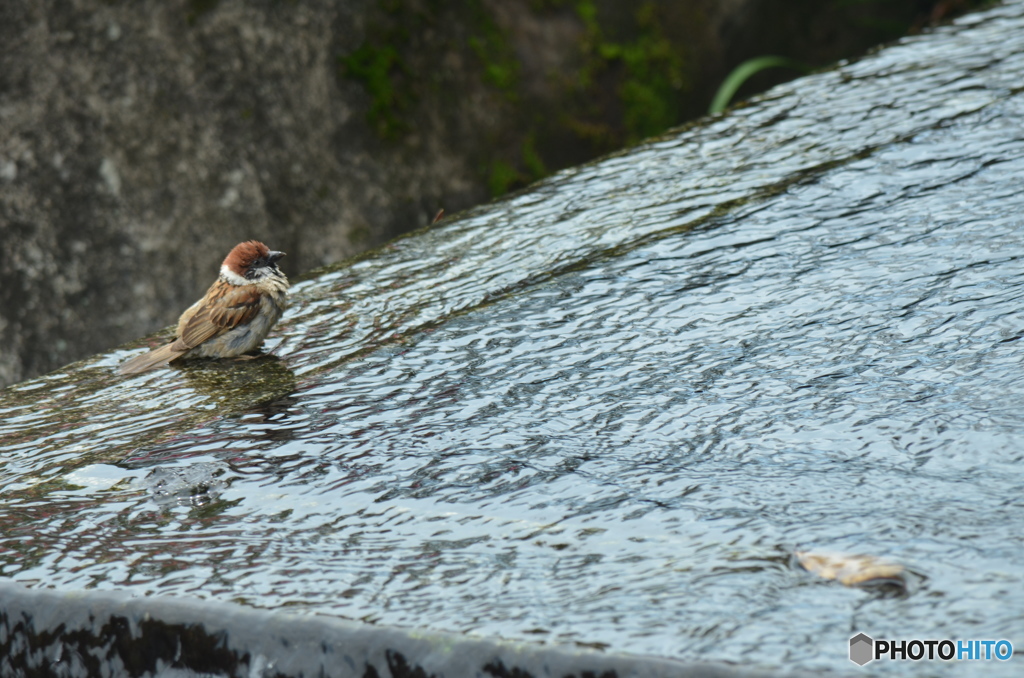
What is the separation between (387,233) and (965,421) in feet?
13.1

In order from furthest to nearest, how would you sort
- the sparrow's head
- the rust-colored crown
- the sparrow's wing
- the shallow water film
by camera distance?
1. the rust-colored crown
2. the sparrow's head
3. the sparrow's wing
4. the shallow water film

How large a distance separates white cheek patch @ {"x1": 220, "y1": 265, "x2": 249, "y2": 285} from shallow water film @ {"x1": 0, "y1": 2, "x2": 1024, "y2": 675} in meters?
0.22

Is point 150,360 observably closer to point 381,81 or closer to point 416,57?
point 381,81

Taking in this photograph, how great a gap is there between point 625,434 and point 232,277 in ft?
5.17

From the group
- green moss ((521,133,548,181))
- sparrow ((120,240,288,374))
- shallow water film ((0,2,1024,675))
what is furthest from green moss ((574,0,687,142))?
sparrow ((120,240,288,374))

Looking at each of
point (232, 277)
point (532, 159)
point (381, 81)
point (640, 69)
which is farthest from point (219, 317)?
point (640, 69)

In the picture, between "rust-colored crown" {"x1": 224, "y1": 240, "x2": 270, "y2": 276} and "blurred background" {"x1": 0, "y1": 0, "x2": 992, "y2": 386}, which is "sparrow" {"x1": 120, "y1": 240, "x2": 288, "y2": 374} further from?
"blurred background" {"x1": 0, "y1": 0, "x2": 992, "y2": 386}

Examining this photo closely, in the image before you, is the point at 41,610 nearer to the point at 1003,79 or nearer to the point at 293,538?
the point at 293,538

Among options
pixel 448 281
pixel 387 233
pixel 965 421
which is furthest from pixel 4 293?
pixel 965 421

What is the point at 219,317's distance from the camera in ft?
8.45

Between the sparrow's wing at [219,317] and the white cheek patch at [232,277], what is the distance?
0.39 feet

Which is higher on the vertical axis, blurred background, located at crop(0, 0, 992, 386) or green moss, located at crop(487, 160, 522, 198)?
blurred background, located at crop(0, 0, 992, 386)

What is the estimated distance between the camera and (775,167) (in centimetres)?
316

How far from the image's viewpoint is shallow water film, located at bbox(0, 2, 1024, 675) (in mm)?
1266
